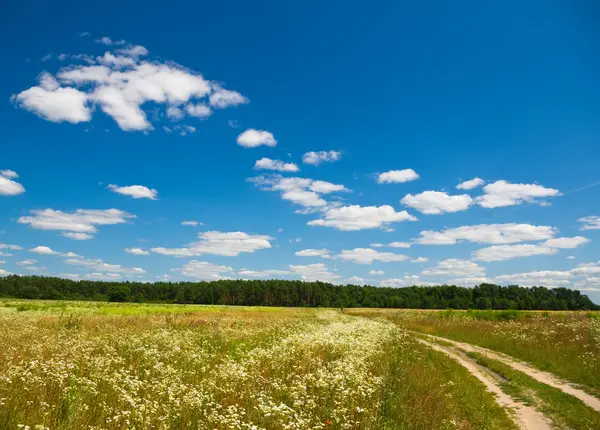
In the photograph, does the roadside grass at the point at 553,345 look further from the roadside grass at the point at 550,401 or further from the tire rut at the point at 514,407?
the tire rut at the point at 514,407

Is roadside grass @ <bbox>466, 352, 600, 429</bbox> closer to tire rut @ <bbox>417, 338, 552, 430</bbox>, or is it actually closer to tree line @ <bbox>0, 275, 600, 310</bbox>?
tire rut @ <bbox>417, 338, 552, 430</bbox>

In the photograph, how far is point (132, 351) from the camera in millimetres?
12078

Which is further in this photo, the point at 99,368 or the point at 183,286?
the point at 183,286

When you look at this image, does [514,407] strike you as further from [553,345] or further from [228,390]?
[553,345]

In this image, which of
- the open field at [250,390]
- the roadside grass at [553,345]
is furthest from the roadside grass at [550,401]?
the roadside grass at [553,345]

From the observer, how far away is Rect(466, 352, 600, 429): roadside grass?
1024 cm

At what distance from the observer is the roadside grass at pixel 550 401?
10.2 metres

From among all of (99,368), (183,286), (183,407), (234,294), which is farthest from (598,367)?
(183,286)

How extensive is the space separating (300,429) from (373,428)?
1655 millimetres

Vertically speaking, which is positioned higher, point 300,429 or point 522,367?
point 300,429

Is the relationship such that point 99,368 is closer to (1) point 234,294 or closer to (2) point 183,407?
(2) point 183,407

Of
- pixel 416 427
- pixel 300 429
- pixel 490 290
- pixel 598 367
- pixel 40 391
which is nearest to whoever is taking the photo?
pixel 300 429

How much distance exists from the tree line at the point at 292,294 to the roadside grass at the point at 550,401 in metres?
120

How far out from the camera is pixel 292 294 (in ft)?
550
